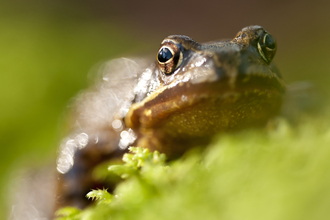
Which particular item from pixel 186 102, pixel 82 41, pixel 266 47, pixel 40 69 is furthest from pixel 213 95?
pixel 82 41

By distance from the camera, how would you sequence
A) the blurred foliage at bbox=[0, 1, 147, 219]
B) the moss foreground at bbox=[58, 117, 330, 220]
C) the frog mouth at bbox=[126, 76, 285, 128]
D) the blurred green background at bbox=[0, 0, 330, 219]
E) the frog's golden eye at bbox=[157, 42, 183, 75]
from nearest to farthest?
the moss foreground at bbox=[58, 117, 330, 220] < the frog mouth at bbox=[126, 76, 285, 128] < the frog's golden eye at bbox=[157, 42, 183, 75] < the blurred foliage at bbox=[0, 1, 147, 219] < the blurred green background at bbox=[0, 0, 330, 219]

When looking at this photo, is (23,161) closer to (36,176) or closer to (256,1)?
(36,176)

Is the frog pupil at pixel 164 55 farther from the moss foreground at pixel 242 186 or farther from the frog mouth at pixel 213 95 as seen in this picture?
the moss foreground at pixel 242 186

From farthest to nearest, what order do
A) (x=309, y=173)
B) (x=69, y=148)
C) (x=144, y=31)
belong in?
(x=144, y=31)
(x=69, y=148)
(x=309, y=173)

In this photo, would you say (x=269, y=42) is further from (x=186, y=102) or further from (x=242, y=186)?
(x=242, y=186)

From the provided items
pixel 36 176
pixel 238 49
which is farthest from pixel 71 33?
pixel 238 49

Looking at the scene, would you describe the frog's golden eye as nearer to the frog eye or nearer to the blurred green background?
the frog eye

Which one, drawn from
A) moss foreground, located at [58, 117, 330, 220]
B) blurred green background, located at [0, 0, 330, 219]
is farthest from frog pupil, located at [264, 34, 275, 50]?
blurred green background, located at [0, 0, 330, 219]
